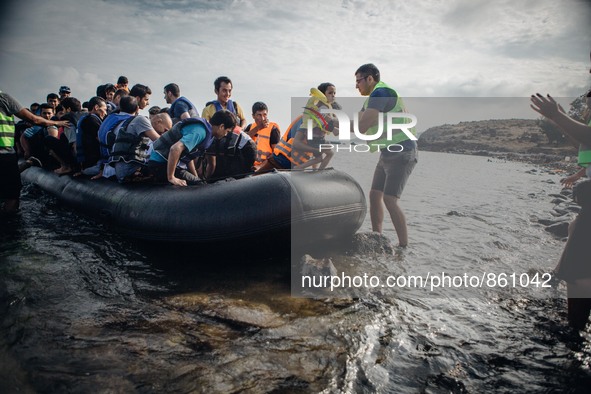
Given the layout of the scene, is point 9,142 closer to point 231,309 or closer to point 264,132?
point 264,132

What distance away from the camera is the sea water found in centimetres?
201

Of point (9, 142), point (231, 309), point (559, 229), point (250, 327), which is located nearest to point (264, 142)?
point (9, 142)

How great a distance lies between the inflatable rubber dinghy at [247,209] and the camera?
3.72 meters

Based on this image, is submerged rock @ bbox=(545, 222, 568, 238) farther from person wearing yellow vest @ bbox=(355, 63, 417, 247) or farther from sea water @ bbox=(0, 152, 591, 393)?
person wearing yellow vest @ bbox=(355, 63, 417, 247)

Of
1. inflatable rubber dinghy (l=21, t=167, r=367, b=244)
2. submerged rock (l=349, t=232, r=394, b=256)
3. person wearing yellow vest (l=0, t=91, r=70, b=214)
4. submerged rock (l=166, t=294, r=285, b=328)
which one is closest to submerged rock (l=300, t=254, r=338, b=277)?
inflatable rubber dinghy (l=21, t=167, r=367, b=244)

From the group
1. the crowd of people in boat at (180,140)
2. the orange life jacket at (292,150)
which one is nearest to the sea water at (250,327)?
the crowd of people in boat at (180,140)

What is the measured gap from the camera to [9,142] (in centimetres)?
474

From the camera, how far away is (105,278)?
3.37 m

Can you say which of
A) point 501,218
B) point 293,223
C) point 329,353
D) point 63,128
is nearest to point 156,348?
point 329,353

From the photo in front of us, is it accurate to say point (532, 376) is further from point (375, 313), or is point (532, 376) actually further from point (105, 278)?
point (105, 278)

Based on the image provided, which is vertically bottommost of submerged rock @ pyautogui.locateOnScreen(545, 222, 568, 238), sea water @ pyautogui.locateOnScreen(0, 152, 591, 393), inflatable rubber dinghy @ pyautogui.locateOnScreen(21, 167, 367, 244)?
sea water @ pyautogui.locateOnScreen(0, 152, 591, 393)

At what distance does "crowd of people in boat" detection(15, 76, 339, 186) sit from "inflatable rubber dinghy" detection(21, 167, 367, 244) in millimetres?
478

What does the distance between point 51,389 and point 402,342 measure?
85.6 inches

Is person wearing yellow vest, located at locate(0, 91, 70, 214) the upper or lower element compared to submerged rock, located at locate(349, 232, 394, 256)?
upper
